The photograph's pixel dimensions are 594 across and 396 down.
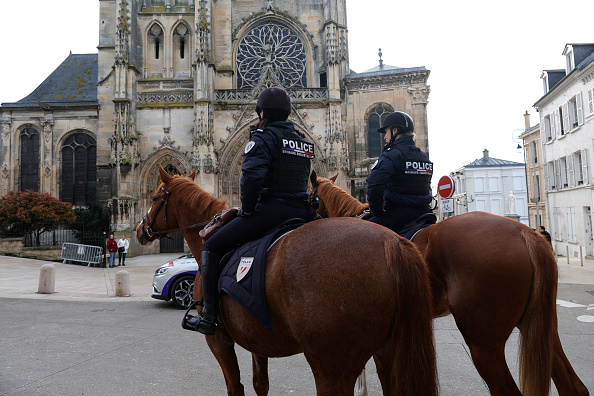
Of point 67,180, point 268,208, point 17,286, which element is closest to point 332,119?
point 17,286

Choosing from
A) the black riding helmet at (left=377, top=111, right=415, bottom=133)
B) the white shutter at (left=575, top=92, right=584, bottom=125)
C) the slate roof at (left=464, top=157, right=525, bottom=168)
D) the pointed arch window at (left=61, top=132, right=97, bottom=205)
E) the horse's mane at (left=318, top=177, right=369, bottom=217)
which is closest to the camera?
the black riding helmet at (left=377, top=111, right=415, bottom=133)

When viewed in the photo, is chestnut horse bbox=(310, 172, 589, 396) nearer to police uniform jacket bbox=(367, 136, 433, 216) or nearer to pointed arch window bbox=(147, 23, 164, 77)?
police uniform jacket bbox=(367, 136, 433, 216)

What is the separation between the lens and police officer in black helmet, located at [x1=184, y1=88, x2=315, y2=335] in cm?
277

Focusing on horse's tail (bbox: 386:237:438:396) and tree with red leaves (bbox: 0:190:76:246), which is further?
tree with red leaves (bbox: 0:190:76:246)

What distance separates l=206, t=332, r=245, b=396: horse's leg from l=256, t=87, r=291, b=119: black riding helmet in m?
1.73

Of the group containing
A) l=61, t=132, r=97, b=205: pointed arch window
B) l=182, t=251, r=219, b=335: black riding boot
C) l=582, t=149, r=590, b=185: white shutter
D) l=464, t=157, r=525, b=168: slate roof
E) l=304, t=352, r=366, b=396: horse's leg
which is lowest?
l=304, t=352, r=366, b=396: horse's leg

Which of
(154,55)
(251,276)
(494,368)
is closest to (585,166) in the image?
(494,368)

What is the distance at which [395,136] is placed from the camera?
14.0 ft

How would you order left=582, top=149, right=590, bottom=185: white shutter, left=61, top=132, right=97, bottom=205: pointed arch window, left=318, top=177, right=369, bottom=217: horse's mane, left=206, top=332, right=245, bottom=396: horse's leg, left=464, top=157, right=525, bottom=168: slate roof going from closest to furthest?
1. left=206, top=332, right=245, bottom=396: horse's leg
2. left=318, top=177, right=369, bottom=217: horse's mane
3. left=582, top=149, right=590, bottom=185: white shutter
4. left=61, top=132, right=97, bottom=205: pointed arch window
5. left=464, top=157, right=525, bottom=168: slate roof

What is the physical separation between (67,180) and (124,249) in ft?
37.0

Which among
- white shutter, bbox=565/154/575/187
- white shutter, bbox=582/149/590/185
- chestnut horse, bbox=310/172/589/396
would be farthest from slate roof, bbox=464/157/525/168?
chestnut horse, bbox=310/172/589/396

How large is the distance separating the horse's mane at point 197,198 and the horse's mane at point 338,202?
1.33 m

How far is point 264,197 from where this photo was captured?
9.39 feet

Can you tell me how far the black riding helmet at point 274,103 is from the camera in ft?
9.89
